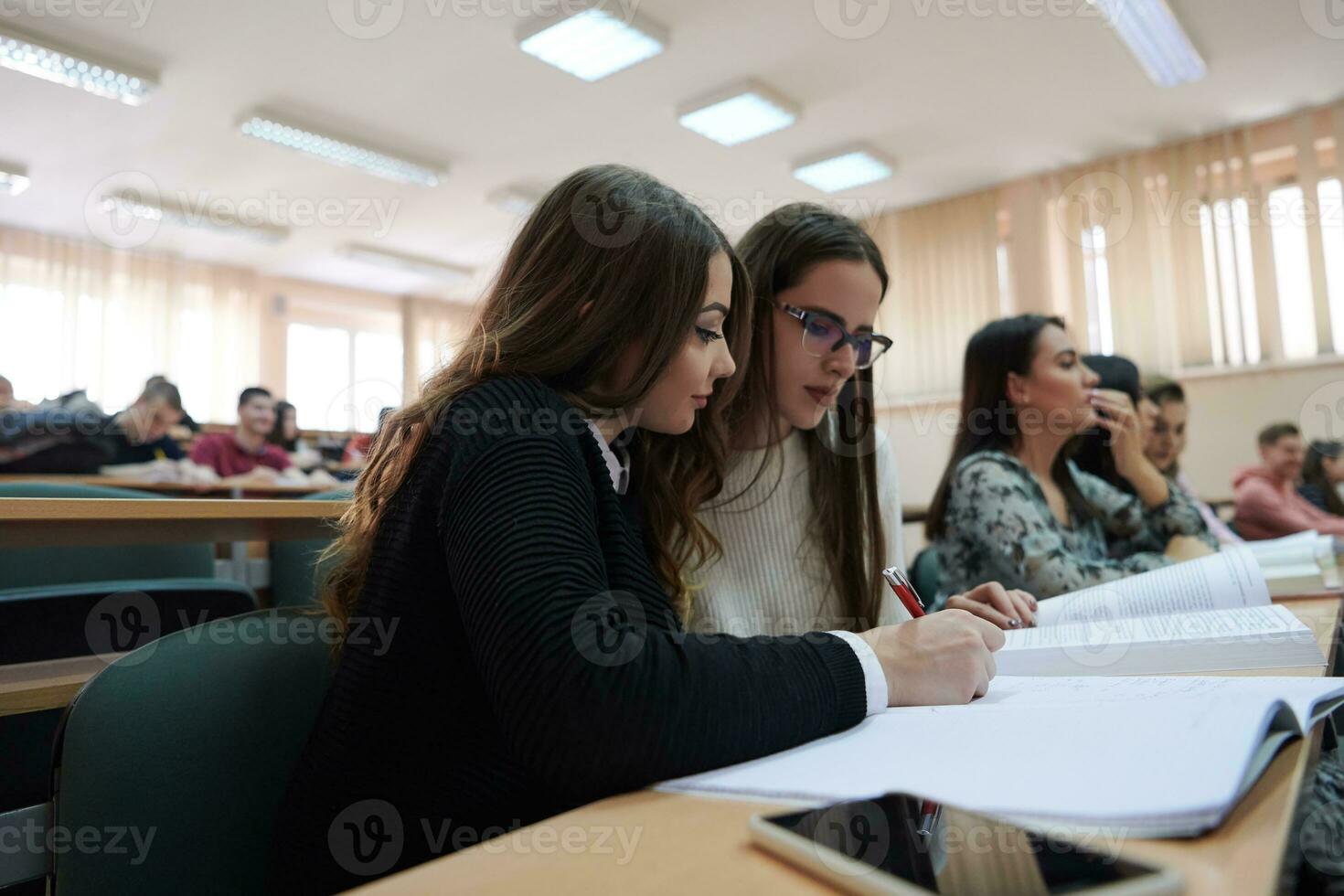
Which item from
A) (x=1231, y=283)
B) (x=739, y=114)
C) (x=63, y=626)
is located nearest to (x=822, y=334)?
(x=63, y=626)

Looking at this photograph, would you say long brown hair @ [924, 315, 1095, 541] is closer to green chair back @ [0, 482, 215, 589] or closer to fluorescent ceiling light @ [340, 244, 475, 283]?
green chair back @ [0, 482, 215, 589]

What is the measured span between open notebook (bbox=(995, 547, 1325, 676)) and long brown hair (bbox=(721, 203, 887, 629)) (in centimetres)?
28

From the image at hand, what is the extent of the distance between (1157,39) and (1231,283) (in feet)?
6.12

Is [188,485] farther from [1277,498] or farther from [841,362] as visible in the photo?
[1277,498]

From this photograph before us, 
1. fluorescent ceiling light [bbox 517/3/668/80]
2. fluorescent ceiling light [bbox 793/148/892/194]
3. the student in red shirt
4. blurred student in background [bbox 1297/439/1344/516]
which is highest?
fluorescent ceiling light [bbox 793/148/892/194]

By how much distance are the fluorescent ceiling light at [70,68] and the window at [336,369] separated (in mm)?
3485

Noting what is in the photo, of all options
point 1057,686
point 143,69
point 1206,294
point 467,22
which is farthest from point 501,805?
point 1206,294

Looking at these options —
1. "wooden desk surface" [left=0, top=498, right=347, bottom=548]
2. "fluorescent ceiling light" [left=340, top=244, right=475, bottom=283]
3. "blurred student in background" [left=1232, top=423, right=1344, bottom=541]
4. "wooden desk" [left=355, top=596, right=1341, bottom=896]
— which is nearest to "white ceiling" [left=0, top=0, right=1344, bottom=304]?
"fluorescent ceiling light" [left=340, top=244, right=475, bottom=283]

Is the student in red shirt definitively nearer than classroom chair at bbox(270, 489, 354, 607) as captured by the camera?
No

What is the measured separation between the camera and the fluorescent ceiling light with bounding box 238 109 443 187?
4.88 metres

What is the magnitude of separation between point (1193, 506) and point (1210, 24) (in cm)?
311

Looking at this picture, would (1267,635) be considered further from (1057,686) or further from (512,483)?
(512,483)

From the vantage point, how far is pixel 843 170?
5.80m

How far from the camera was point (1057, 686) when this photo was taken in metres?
0.71
